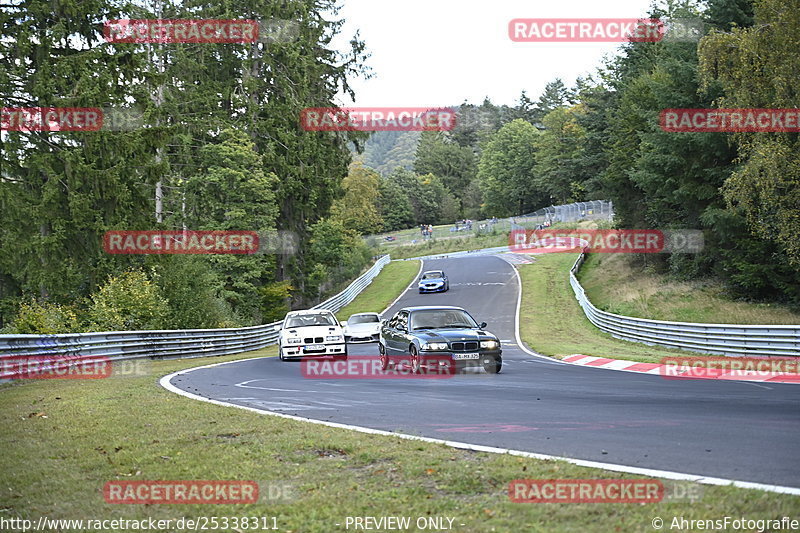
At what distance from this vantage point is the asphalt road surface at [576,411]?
6.99 m

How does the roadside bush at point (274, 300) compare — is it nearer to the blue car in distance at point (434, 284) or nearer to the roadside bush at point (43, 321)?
the blue car in distance at point (434, 284)

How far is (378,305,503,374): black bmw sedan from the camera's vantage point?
54.9 feet

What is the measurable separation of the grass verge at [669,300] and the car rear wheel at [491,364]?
44.9 ft

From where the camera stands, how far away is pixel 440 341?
16750 millimetres

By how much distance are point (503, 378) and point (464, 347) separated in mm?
1317

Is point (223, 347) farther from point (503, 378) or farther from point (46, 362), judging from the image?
point (503, 378)

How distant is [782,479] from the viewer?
5.85 m

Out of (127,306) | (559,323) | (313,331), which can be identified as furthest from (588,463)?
(559,323)

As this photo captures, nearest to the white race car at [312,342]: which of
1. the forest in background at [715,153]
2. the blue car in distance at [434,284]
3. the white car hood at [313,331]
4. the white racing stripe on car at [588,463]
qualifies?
the white car hood at [313,331]

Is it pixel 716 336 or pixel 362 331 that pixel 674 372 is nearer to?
pixel 716 336

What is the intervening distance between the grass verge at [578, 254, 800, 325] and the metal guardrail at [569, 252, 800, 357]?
3.42 metres

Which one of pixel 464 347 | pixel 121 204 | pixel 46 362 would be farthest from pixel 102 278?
pixel 464 347

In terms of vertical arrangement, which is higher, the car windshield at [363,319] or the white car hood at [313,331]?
the white car hood at [313,331]

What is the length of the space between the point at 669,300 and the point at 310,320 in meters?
18.4
